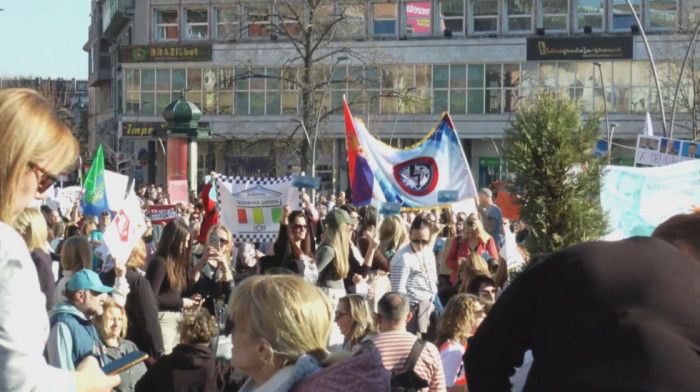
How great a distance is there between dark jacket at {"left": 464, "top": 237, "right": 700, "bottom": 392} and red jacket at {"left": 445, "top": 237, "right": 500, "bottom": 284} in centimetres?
900

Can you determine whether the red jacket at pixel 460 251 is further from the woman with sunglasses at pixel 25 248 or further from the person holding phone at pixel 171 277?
the woman with sunglasses at pixel 25 248

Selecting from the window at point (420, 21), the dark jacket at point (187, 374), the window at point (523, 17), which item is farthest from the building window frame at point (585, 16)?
the dark jacket at point (187, 374)

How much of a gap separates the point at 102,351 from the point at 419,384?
70.3 inches

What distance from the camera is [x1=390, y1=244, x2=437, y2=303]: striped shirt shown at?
36.3ft

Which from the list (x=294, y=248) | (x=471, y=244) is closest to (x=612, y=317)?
(x=294, y=248)

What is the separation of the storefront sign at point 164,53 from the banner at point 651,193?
2065 inches

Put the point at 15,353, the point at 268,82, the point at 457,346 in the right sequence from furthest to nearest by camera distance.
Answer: the point at 268,82 < the point at 457,346 < the point at 15,353

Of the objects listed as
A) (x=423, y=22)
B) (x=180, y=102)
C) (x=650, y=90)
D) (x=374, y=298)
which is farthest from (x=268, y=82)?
(x=374, y=298)

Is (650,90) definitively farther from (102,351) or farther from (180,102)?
(102,351)

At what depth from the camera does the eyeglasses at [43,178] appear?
9.20ft

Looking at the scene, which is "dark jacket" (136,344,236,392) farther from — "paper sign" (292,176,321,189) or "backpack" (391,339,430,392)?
"paper sign" (292,176,321,189)

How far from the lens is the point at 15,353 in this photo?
2566mm

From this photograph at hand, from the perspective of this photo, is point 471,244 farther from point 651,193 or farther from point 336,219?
point 651,193

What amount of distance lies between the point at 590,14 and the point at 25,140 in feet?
183
